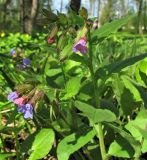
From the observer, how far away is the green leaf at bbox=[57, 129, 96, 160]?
4.01 ft

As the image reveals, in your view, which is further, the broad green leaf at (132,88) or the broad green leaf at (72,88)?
the broad green leaf at (132,88)

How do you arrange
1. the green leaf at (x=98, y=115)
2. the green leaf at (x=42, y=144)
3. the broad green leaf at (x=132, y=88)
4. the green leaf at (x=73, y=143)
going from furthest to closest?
the broad green leaf at (x=132, y=88) < the green leaf at (x=42, y=144) < the green leaf at (x=73, y=143) < the green leaf at (x=98, y=115)

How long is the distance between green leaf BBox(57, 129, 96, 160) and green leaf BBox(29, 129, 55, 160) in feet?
0.33

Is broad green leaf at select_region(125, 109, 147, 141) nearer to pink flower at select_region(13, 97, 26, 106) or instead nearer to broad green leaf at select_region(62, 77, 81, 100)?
broad green leaf at select_region(62, 77, 81, 100)

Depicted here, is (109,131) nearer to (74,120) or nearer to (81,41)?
(74,120)

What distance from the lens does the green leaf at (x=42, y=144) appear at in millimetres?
1353

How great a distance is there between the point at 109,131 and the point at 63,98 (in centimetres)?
22

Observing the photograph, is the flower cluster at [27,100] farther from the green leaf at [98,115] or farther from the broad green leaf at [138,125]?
the broad green leaf at [138,125]

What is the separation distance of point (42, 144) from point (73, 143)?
154mm

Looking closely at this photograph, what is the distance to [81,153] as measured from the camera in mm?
1493

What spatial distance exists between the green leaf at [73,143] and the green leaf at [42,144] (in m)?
0.10

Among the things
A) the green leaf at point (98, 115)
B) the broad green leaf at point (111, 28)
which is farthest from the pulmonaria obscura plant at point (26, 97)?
the broad green leaf at point (111, 28)

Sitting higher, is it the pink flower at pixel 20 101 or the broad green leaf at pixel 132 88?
the pink flower at pixel 20 101

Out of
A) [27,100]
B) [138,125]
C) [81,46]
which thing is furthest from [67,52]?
[138,125]
